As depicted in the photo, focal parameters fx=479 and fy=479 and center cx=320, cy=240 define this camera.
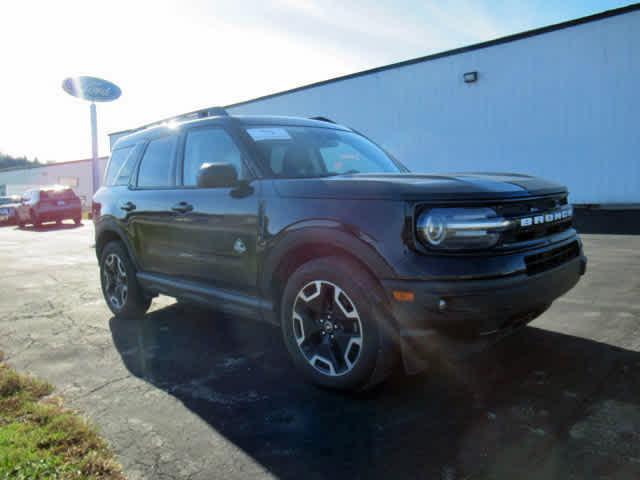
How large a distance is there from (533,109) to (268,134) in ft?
42.9

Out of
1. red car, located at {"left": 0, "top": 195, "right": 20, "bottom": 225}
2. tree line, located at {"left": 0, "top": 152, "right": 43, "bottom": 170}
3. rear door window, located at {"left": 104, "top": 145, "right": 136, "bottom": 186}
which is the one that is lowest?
red car, located at {"left": 0, "top": 195, "right": 20, "bottom": 225}

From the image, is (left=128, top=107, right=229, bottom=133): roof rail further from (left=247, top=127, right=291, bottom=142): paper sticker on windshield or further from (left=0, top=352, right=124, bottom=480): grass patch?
(left=0, top=352, right=124, bottom=480): grass patch

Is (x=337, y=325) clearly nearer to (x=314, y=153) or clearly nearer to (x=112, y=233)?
(x=314, y=153)

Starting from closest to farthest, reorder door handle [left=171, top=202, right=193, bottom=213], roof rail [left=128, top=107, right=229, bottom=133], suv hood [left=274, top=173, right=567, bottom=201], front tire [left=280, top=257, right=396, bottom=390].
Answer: suv hood [left=274, top=173, right=567, bottom=201] < front tire [left=280, top=257, right=396, bottom=390] < door handle [left=171, top=202, right=193, bottom=213] < roof rail [left=128, top=107, right=229, bottom=133]

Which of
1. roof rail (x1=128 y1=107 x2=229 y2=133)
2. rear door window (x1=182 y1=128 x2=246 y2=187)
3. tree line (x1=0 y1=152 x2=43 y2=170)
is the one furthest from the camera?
tree line (x1=0 y1=152 x2=43 y2=170)

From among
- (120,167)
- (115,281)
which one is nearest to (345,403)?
(115,281)

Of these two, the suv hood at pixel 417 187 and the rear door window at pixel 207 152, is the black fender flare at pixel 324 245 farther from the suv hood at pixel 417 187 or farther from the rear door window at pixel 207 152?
the rear door window at pixel 207 152

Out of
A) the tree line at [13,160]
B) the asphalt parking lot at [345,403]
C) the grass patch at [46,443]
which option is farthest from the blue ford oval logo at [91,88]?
the tree line at [13,160]

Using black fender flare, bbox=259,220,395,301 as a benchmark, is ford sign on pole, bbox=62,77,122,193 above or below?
above

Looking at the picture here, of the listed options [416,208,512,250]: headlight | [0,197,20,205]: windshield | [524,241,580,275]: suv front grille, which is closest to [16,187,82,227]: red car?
[0,197,20,205]: windshield

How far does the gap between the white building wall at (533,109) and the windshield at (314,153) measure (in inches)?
465

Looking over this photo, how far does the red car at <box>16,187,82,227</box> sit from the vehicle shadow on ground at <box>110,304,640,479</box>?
59.7 feet

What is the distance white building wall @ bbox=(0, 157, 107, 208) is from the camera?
4109 cm

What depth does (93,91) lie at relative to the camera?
81.0ft
